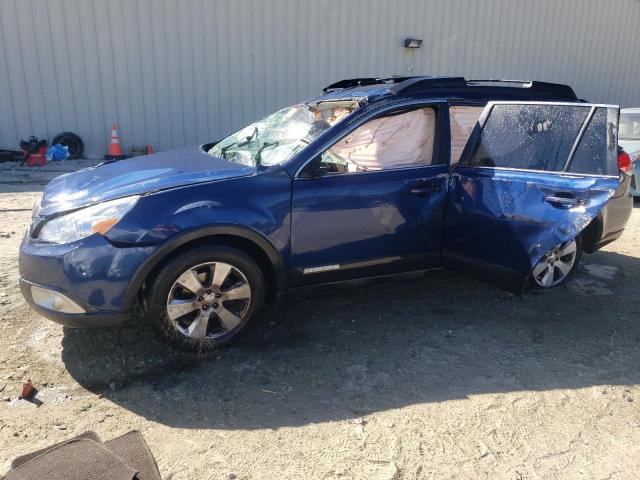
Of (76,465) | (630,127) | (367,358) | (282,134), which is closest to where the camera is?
(76,465)

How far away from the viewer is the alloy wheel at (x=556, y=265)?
13.5 feet

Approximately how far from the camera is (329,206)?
3.38 metres

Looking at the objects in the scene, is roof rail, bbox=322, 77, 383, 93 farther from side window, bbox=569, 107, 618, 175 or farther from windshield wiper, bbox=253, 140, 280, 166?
side window, bbox=569, 107, 618, 175

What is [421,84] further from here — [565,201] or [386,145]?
[565,201]

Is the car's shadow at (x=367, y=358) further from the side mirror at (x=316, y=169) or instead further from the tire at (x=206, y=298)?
the side mirror at (x=316, y=169)

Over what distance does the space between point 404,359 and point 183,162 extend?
1960 mm

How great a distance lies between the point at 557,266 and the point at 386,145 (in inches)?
69.3

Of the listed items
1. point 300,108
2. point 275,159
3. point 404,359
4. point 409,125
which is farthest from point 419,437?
point 300,108

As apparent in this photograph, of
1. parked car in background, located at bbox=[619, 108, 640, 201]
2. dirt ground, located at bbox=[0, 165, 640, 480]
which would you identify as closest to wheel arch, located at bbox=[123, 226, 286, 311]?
dirt ground, located at bbox=[0, 165, 640, 480]

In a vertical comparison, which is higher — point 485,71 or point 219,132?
point 485,71

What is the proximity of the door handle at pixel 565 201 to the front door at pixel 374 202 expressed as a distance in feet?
2.30

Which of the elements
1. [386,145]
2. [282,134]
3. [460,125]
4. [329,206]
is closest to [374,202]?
[329,206]

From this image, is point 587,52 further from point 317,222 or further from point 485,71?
point 317,222

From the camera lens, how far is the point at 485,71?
42.2 ft
